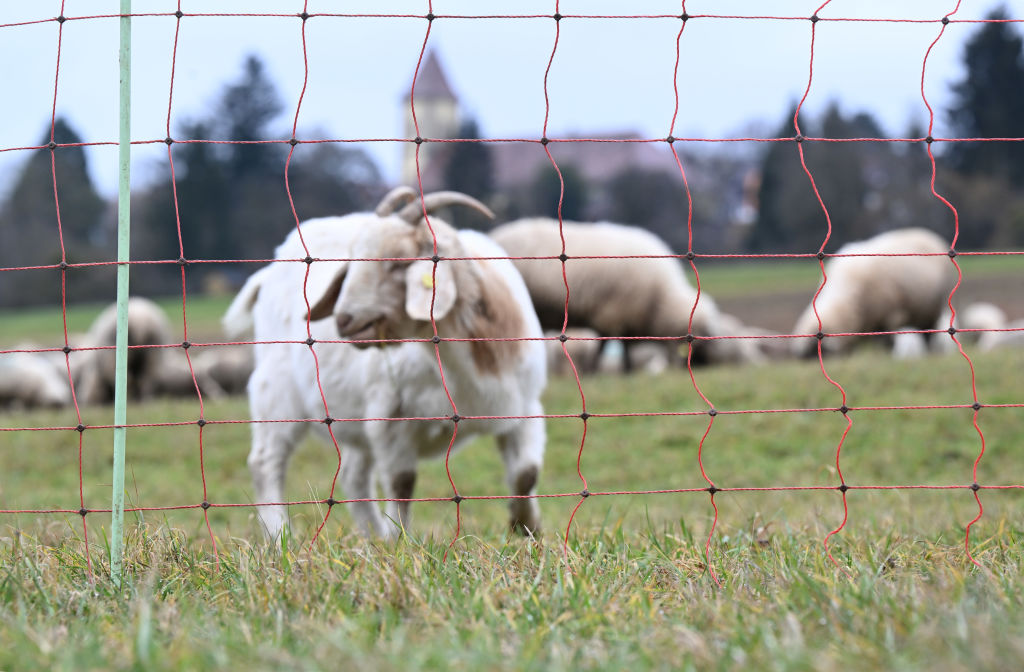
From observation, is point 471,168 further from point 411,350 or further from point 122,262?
point 122,262

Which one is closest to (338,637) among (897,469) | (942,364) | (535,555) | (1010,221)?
(535,555)

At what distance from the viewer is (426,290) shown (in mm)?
3799

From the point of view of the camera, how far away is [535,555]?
276 centimetres

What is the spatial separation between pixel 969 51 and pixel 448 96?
170ft

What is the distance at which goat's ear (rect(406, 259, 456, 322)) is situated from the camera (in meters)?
3.75

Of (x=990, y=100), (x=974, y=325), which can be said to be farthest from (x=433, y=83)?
(x=974, y=325)

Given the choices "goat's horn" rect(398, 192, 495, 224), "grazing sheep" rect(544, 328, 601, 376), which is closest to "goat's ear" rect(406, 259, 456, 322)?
"goat's horn" rect(398, 192, 495, 224)

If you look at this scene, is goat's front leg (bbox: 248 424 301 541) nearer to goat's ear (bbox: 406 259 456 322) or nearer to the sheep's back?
goat's ear (bbox: 406 259 456 322)

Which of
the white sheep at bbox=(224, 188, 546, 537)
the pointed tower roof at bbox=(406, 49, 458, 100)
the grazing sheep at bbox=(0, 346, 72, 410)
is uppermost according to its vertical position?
the pointed tower roof at bbox=(406, 49, 458, 100)

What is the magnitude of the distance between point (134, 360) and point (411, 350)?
9.53 metres

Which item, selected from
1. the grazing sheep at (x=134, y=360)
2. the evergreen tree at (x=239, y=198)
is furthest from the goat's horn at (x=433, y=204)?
the evergreen tree at (x=239, y=198)

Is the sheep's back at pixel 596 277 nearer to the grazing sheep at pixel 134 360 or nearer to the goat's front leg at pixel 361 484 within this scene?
the grazing sheep at pixel 134 360

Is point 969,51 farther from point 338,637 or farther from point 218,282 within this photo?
point 338,637

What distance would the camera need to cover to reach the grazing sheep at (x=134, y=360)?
12305mm
